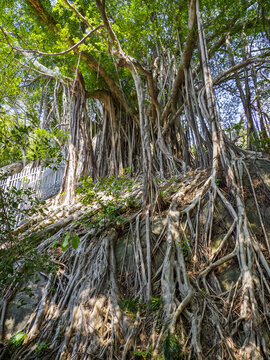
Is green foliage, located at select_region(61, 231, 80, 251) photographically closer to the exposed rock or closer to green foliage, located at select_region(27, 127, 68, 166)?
the exposed rock

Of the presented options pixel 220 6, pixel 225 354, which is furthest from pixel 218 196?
pixel 220 6

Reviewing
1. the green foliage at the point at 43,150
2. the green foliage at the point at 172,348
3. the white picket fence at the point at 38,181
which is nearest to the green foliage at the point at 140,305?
the green foliage at the point at 172,348

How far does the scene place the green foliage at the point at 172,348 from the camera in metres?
1.31

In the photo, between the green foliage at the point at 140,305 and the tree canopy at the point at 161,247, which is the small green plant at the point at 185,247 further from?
the green foliage at the point at 140,305

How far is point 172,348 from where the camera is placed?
133 cm

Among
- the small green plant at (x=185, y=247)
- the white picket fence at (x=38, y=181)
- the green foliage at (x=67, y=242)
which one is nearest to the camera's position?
the green foliage at (x=67, y=242)

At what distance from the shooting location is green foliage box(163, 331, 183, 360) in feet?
4.29

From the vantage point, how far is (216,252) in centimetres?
191

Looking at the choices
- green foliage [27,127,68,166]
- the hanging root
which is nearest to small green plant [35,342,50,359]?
the hanging root

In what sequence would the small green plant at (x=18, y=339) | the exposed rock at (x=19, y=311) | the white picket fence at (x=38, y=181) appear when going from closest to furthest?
the small green plant at (x=18, y=339) < the exposed rock at (x=19, y=311) < the white picket fence at (x=38, y=181)

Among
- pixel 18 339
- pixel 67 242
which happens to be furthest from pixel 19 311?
pixel 67 242

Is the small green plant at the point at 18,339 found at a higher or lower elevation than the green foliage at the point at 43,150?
lower

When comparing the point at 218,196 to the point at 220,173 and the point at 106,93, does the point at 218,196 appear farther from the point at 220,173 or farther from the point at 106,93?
the point at 106,93

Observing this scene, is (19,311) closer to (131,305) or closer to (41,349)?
(41,349)
